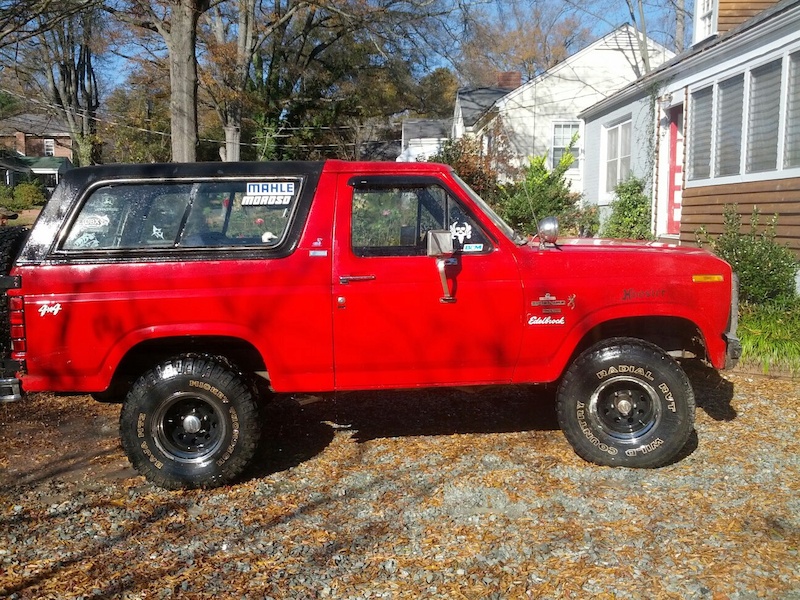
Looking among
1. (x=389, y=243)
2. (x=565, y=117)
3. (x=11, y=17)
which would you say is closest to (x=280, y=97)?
(x=565, y=117)

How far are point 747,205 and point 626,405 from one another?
6.28 m

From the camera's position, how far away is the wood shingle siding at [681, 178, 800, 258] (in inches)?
335

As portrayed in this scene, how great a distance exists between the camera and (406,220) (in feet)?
14.8

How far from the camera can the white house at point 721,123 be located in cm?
865

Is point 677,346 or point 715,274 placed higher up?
point 715,274

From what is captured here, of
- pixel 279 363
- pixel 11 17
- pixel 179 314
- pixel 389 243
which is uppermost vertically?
pixel 11 17

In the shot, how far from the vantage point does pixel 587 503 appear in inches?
160

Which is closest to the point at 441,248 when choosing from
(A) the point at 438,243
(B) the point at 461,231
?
(A) the point at 438,243

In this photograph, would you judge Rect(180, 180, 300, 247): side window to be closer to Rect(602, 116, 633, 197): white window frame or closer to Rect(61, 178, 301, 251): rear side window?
Rect(61, 178, 301, 251): rear side window

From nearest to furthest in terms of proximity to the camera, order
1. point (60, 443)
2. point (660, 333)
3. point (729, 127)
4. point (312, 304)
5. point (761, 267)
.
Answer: point (312, 304)
point (660, 333)
point (60, 443)
point (761, 267)
point (729, 127)

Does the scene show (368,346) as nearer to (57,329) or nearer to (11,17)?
(57,329)

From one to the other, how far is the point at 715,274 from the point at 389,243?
214cm

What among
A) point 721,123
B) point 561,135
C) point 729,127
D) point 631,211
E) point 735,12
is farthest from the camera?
point 561,135

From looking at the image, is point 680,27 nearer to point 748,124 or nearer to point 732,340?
point 748,124
